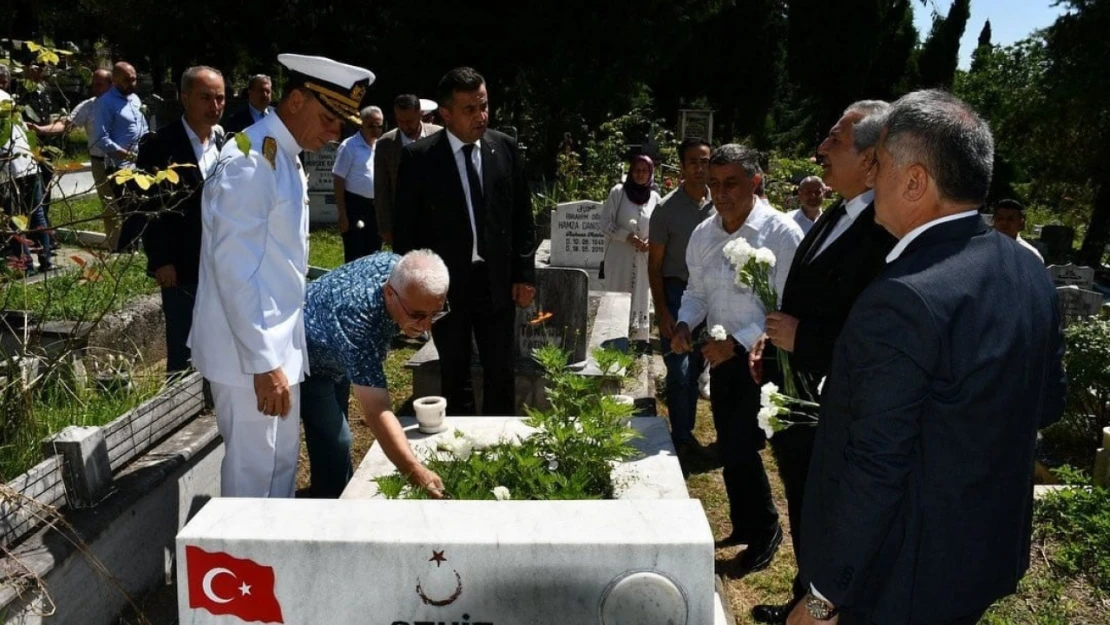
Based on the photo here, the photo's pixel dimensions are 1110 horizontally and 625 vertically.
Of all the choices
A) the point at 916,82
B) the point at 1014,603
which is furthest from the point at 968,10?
the point at 1014,603

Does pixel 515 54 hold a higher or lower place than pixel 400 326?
higher

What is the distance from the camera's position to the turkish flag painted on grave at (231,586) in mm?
2283

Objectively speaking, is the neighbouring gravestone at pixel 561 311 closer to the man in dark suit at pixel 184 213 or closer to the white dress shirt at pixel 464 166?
the white dress shirt at pixel 464 166

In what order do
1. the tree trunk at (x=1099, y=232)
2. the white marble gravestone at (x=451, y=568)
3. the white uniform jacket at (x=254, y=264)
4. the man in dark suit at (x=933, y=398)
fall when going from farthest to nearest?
the tree trunk at (x=1099, y=232) < the white uniform jacket at (x=254, y=264) < the white marble gravestone at (x=451, y=568) < the man in dark suit at (x=933, y=398)

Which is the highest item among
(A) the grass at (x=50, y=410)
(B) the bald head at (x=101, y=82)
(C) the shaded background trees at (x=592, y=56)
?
(C) the shaded background trees at (x=592, y=56)

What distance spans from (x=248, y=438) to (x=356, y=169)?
473cm

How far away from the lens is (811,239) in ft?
10.2

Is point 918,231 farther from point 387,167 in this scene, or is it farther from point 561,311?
point 387,167

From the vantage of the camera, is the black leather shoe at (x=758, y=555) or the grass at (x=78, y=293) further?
the grass at (x=78, y=293)

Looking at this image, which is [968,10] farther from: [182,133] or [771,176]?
[182,133]

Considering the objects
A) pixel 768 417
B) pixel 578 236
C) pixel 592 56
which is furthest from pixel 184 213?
pixel 592 56

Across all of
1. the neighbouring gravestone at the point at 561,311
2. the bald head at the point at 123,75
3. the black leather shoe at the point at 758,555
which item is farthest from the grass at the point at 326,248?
the black leather shoe at the point at 758,555

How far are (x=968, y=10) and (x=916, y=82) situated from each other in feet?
13.3

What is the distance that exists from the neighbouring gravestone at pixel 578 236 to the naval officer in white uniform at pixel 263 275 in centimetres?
446
